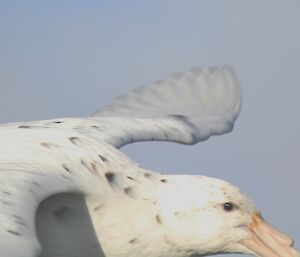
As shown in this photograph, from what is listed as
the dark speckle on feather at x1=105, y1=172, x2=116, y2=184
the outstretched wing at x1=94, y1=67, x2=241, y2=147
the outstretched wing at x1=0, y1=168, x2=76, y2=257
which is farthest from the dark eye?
the outstretched wing at x1=94, y1=67, x2=241, y2=147

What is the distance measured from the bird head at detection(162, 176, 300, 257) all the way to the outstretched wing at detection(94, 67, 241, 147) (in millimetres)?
2539

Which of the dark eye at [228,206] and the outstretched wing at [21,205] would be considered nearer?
the outstretched wing at [21,205]

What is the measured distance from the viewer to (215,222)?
28.8 ft

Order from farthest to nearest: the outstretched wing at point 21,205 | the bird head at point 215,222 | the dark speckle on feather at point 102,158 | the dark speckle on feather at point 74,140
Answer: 1. the dark speckle on feather at point 74,140
2. the dark speckle on feather at point 102,158
3. the bird head at point 215,222
4. the outstretched wing at point 21,205

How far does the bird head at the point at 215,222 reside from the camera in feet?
28.6

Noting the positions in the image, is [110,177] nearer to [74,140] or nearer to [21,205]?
[74,140]

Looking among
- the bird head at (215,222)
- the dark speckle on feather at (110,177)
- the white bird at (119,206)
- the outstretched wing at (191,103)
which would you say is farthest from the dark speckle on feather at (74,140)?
the outstretched wing at (191,103)

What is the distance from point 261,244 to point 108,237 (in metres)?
0.91

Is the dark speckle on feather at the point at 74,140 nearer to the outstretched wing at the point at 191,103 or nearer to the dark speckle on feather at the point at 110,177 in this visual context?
the dark speckle on feather at the point at 110,177

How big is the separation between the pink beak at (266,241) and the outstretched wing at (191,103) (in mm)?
2517

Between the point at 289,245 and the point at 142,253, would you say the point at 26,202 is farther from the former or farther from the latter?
the point at 289,245

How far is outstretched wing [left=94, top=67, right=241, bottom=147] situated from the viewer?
12.0 meters

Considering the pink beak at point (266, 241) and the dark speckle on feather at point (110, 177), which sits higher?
the dark speckle on feather at point (110, 177)

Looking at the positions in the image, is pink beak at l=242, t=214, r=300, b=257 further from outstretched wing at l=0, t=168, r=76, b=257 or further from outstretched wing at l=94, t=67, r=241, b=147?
outstretched wing at l=94, t=67, r=241, b=147
